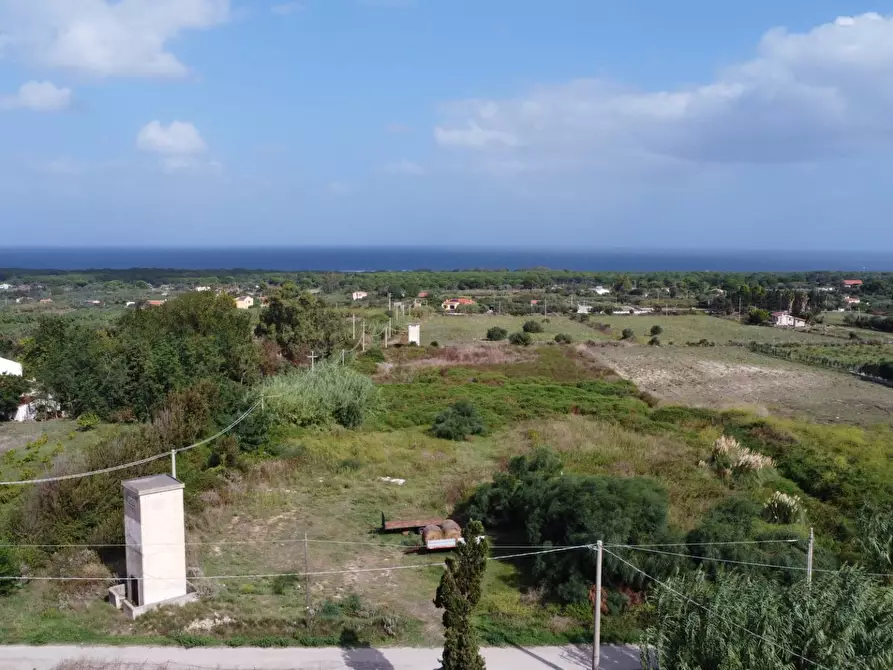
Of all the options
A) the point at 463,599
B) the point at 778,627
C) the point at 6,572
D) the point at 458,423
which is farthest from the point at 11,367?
the point at 778,627

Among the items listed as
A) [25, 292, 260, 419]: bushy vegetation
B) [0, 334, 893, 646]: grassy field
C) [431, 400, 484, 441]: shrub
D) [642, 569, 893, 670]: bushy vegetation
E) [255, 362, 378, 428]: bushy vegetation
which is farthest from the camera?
[25, 292, 260, 419]: bushy vegetation

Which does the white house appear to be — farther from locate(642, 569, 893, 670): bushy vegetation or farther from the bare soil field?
locate(642, 569, 893, 670): bushy vegetation

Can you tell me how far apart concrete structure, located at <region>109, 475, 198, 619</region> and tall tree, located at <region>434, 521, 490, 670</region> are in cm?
450

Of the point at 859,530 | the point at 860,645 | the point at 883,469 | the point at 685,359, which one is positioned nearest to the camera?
the point at 860,645

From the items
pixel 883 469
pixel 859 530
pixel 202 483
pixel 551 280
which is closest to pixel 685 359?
pixel 883 469

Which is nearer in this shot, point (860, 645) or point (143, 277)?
point (860, 645)

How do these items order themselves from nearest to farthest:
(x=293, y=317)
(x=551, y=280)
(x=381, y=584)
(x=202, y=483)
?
(x=381, y=584) < (x=202, y=483) < (x=293, y=317) < (x=551, y=280)

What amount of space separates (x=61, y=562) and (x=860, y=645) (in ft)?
36.8

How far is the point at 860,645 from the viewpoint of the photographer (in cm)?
679

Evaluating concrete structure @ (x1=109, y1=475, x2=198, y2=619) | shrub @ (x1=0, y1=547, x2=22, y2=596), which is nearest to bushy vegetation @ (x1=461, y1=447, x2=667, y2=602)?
concrete structure @ (x1=109, y1=475, x2=198, y2=619)

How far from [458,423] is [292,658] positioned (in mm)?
13374

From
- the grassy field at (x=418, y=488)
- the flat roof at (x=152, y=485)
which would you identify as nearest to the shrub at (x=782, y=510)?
the grassy field at (x=418, y=488)

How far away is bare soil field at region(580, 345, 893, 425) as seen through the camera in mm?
29206

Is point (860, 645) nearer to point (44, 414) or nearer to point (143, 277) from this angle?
point (44, 414)
